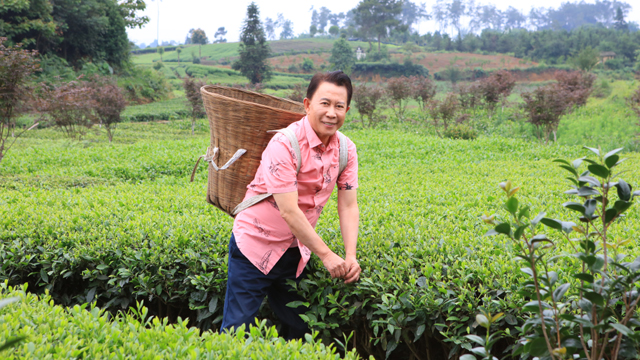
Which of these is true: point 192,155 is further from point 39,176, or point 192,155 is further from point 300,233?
point 300,233

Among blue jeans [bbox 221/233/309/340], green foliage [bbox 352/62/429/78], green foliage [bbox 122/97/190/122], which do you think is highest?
green foliage [bbox 352/62/429/78]

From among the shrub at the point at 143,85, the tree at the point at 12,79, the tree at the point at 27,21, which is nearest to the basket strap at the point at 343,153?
the tree at the point at 12,79

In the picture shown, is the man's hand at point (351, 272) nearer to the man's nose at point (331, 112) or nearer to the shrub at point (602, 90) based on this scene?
the man's nose at point (331, 112)

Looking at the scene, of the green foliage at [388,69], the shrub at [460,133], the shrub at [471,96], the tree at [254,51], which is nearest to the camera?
the shrub at [460,133]

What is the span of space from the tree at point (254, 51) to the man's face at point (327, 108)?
3733cm

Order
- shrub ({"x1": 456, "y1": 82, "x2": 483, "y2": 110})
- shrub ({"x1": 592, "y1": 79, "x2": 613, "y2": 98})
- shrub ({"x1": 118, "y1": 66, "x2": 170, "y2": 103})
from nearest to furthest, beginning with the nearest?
shrub ({"x1": 456, "y1": 82, "x2": 483, "y2": 110}) → shrub ({"x1": 592, "y1": 79, "x2": 613, "y2": 98}) → shrub ({"x1": 118, "y1": 66, "x2": 170, "y2": 103})

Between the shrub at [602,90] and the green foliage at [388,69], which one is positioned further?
the green foliage at [388,69]

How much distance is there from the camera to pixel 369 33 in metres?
68.4

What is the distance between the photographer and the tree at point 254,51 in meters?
37.6

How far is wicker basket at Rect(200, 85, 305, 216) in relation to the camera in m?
2.23

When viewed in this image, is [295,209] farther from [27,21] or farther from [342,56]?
[342,56]

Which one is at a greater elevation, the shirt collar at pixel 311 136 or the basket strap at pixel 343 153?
the shirt collar at pixel 311 136

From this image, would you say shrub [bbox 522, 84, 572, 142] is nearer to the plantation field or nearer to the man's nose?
the plantation field

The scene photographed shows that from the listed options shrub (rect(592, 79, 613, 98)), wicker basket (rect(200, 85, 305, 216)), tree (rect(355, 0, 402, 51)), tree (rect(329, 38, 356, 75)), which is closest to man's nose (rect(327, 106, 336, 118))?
wicker basket (rect(200, 85, 305, 216))
